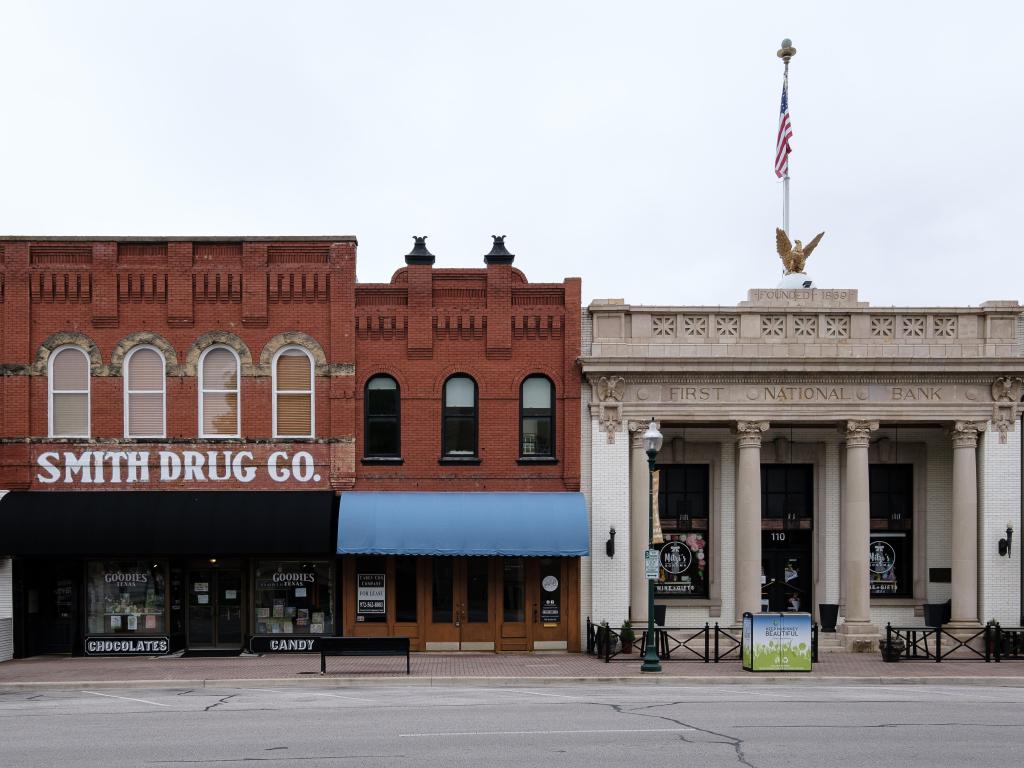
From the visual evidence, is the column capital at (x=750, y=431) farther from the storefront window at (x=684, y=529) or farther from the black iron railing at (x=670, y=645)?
the black iron railing at (x=670, y=645)

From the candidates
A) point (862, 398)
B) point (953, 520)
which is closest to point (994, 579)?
point (953, 520)

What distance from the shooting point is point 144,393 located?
2736cm

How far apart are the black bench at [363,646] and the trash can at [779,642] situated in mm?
7273

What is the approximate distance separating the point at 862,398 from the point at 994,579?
5.54 metres

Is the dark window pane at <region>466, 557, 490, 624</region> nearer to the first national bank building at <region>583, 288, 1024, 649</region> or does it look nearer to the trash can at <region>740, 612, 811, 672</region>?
the first national bank building at <region>583, 288, 1024, 649</region>

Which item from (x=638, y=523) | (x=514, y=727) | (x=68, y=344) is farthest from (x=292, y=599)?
(x=514, y=727)

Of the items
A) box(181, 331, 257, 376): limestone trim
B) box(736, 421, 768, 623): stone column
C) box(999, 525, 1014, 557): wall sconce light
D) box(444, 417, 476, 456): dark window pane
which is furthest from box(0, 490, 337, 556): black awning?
box(999, 525, 1014, 557): wall sconce light

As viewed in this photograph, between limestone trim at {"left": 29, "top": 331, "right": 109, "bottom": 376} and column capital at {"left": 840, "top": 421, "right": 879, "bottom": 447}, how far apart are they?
1850 cm

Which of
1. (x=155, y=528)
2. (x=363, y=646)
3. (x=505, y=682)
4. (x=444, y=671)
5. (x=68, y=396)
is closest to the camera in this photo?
(x=505, y=682)

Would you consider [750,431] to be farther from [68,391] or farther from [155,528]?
[68,391]

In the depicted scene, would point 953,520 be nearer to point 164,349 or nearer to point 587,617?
point 587,617

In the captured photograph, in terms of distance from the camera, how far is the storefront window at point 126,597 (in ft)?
89.4

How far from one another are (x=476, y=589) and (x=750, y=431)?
25.9ft

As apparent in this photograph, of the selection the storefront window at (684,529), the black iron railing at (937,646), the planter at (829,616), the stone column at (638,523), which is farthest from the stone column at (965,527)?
the stone column at (638,523)
